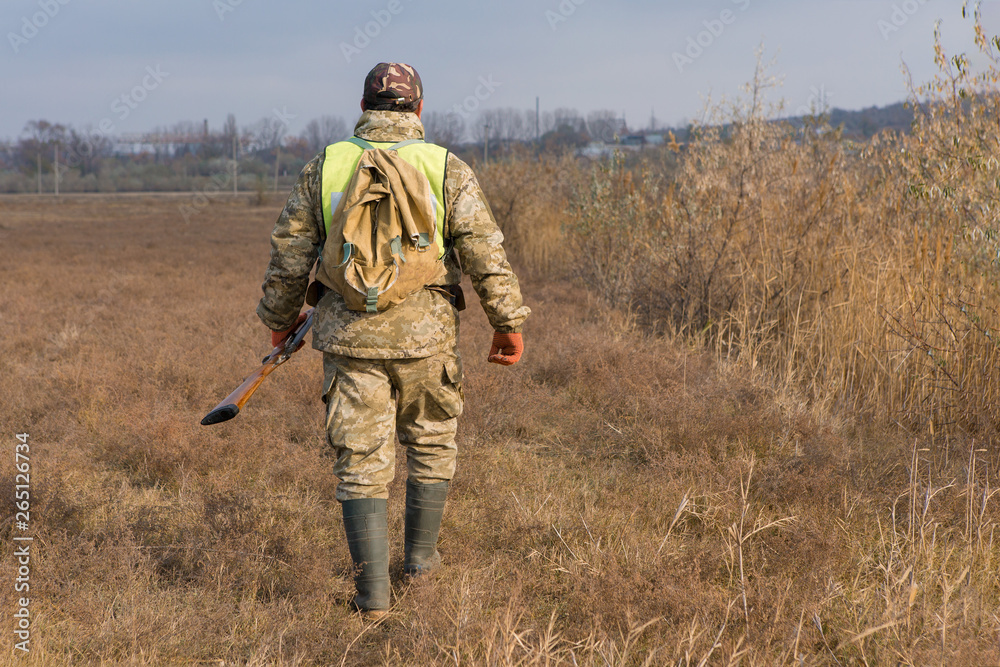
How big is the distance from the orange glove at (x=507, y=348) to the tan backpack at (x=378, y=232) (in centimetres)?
43

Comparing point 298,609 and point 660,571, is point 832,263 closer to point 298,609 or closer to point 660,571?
point 660,571

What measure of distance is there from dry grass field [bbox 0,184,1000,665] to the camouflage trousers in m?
0.41

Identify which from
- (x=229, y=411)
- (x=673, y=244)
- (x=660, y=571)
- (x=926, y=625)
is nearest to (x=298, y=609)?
(x=229, y=411)

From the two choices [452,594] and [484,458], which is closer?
[452,594]

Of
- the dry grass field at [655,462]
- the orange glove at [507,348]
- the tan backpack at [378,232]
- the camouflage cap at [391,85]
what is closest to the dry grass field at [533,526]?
the dry grass field at [655,462]

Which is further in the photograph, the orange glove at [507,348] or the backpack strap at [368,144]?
the orange glove at [507,348]

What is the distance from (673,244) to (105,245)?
43.9ft

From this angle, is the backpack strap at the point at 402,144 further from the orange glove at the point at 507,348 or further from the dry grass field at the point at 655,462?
the dry grass field at the point at 655,462

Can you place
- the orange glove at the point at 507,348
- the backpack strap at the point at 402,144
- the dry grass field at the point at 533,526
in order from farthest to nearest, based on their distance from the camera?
the orange glove at the point at 507,348
the backpack strap at the point at 402,144
the dry grass field at the point at 533,526

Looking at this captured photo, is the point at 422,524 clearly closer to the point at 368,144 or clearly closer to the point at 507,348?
the point at 507,348

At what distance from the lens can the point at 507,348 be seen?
102 inches

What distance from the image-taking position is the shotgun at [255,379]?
2.37m

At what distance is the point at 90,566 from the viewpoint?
2568 mm

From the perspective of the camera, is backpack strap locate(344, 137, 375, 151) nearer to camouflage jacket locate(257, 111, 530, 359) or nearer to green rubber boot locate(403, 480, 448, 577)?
camouflage jacket locate(257, 111, 530, 359)
